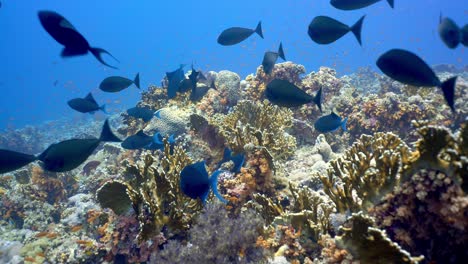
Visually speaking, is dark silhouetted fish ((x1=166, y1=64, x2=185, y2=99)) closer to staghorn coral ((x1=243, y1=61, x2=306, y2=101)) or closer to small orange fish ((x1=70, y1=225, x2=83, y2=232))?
staghorn coral ((x1=243, y1=61, x2=306, y2=101))

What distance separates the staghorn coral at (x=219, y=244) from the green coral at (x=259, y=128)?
6.02 ft

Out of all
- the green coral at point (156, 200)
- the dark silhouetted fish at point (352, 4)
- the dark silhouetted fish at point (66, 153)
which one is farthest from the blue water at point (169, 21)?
the dark silhouetted fish at point (66, 153)

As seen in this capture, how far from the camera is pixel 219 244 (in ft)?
13.0

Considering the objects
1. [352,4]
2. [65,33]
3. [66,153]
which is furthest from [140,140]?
[352,4]

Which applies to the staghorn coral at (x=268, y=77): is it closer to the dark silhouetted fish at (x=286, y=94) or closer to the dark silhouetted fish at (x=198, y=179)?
the dark silhouetted fish at (x=286, y=94)

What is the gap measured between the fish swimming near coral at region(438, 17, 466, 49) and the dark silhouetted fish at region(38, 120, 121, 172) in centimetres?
580

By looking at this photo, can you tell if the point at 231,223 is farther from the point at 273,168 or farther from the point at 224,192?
the point at 273,168

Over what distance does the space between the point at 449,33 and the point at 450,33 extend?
0.04 metres

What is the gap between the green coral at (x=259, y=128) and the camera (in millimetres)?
6066

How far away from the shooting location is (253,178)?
5.36 meters

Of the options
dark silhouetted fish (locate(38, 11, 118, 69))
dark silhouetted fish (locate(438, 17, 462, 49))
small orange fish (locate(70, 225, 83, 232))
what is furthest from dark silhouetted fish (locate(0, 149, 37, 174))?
dark silhouetted fish (locate(438, 17, 462, 49))

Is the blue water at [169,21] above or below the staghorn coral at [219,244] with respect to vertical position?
above

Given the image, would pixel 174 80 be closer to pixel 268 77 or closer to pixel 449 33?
pixel 268 77

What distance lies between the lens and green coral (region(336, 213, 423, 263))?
2.20 m
